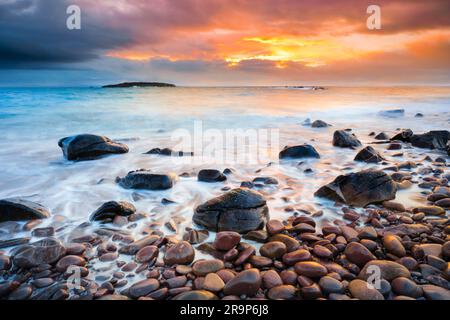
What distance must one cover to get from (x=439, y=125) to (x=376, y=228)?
11.1 meters

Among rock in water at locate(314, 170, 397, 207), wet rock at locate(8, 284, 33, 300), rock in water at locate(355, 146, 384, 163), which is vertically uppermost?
rock in water at locate(355, 146, 384, 163)

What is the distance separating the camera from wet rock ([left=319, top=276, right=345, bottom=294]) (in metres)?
1.96

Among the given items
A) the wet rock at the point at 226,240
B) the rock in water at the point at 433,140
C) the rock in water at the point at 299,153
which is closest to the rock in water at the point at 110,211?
the wet rock at the point at 226,240

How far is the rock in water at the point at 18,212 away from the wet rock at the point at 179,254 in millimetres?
1707

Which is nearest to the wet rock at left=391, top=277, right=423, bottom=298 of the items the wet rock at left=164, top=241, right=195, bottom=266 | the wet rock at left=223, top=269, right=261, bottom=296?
the wet rock at left=223, top=269, right=261, bottom=296

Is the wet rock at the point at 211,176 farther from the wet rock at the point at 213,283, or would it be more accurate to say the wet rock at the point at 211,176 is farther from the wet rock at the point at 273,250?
the wet rock at the point at 213,283

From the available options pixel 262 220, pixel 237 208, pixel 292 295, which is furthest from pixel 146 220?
pixel 292 295

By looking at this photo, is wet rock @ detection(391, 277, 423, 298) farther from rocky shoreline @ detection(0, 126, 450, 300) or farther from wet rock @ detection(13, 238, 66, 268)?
wet rock @ detection(13, 238, 66, 268)

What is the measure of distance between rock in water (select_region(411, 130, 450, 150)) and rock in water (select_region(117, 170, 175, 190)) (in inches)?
231

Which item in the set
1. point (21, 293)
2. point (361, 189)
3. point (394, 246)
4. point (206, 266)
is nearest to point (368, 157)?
point (361, 189)

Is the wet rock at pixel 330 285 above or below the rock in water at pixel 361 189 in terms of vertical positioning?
below

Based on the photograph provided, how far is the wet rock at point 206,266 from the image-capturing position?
216 cm

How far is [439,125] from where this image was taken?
36.5 feet

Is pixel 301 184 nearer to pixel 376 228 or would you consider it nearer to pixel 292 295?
pixel 376 228
